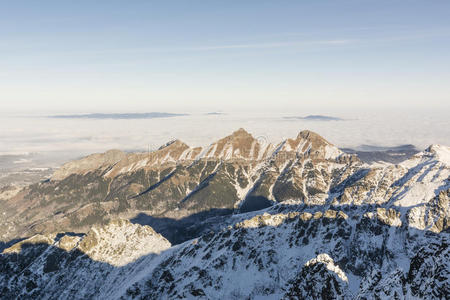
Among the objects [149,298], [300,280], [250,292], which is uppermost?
[300,280]

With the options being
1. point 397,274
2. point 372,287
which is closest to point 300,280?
point 372,287

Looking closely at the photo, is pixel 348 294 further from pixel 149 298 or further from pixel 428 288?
pixel 149 298

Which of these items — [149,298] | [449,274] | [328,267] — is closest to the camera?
[449,274]

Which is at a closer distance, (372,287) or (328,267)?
(372,287)

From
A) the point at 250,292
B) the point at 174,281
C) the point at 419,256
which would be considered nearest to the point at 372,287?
the point at 419,256

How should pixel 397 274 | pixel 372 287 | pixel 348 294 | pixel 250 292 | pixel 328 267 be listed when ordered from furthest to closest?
1. pixel 250 292
2. pixel 328 267
3. pixel 348 294
4. pixel 372 287
5. pixel 397 274

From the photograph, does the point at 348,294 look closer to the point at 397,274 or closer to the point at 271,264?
the point at 397,274

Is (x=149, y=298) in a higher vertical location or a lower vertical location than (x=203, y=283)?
lower

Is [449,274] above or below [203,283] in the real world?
above

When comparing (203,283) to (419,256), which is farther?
(203,283)
